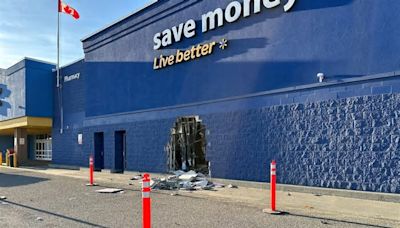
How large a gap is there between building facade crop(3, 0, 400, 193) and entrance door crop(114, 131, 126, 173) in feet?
0.18

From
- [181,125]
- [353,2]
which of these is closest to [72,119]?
[181,125]

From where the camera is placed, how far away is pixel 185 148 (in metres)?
16.7

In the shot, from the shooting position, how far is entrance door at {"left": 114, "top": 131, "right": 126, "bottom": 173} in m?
20.2

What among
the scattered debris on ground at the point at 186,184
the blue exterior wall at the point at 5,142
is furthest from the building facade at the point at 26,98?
the scattered debris on ground at the point at 186,184

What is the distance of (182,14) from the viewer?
53.8 feet

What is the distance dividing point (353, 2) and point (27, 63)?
22925mm

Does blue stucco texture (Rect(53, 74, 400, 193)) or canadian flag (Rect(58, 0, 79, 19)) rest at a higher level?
canadian flag (Rect(58, 0, 79, 19))

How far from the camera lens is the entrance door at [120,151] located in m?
20.2

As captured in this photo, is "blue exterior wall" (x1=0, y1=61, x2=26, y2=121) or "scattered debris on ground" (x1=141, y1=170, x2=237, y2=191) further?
"blue exterior wall" (x1=0, y1=61, x2=26, y2=121)

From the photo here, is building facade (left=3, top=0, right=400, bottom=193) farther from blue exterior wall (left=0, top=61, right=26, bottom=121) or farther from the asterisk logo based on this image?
blue exterior wall (left=0, top=61, right=26, bottom=121)

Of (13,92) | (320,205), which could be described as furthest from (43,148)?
(320,205)

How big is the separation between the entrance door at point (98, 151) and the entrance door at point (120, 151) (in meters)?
1.90

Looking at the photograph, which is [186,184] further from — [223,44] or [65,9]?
[65,9]

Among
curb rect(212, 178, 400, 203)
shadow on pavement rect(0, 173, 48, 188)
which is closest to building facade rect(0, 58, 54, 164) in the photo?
shadow on pavement rect(0, 173, 48, 188)
